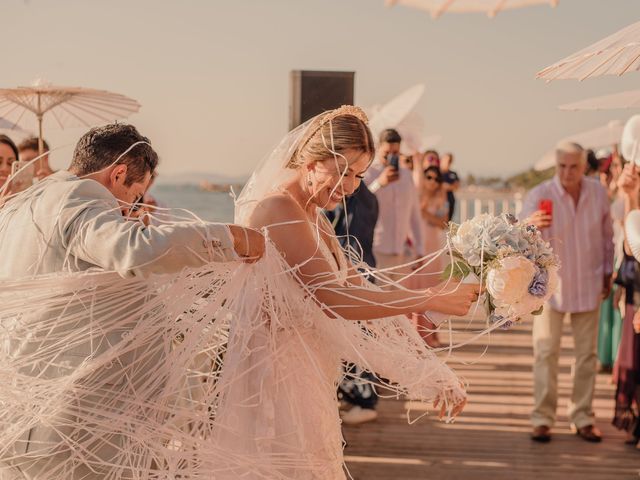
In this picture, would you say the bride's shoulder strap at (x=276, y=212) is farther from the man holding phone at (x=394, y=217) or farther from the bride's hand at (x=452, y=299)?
the man holding phone at (x=394, y=217)

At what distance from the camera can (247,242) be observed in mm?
2852

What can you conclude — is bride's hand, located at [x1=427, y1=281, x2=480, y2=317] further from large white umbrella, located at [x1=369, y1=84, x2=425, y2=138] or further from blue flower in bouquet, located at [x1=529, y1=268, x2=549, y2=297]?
large white umbrella, located at [x1=369, y1=84, x2=425, y2=138]

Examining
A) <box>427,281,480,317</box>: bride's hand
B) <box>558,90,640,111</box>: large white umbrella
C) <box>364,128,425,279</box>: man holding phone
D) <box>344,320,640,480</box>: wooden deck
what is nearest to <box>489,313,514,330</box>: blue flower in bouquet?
<box>427,281,480,317</box>: bride's hand

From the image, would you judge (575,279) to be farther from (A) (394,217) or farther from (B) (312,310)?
(B) (312,310)

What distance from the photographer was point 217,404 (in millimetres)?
3125

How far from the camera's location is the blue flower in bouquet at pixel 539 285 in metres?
3.28

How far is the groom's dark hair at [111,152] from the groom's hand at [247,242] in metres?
0.40

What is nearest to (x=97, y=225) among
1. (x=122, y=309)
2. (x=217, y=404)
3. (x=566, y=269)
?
(x=122, y=309)

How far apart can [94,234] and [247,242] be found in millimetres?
474

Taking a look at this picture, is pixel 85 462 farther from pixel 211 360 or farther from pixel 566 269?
pixel 566 269

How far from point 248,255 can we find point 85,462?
30.7 inches

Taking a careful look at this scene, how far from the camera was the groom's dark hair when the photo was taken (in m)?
2.91

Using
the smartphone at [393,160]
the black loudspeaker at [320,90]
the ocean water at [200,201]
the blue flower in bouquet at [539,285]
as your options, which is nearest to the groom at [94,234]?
the blue flower in bouquet at [539,285]

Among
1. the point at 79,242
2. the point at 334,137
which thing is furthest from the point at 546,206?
the point at 79,242
